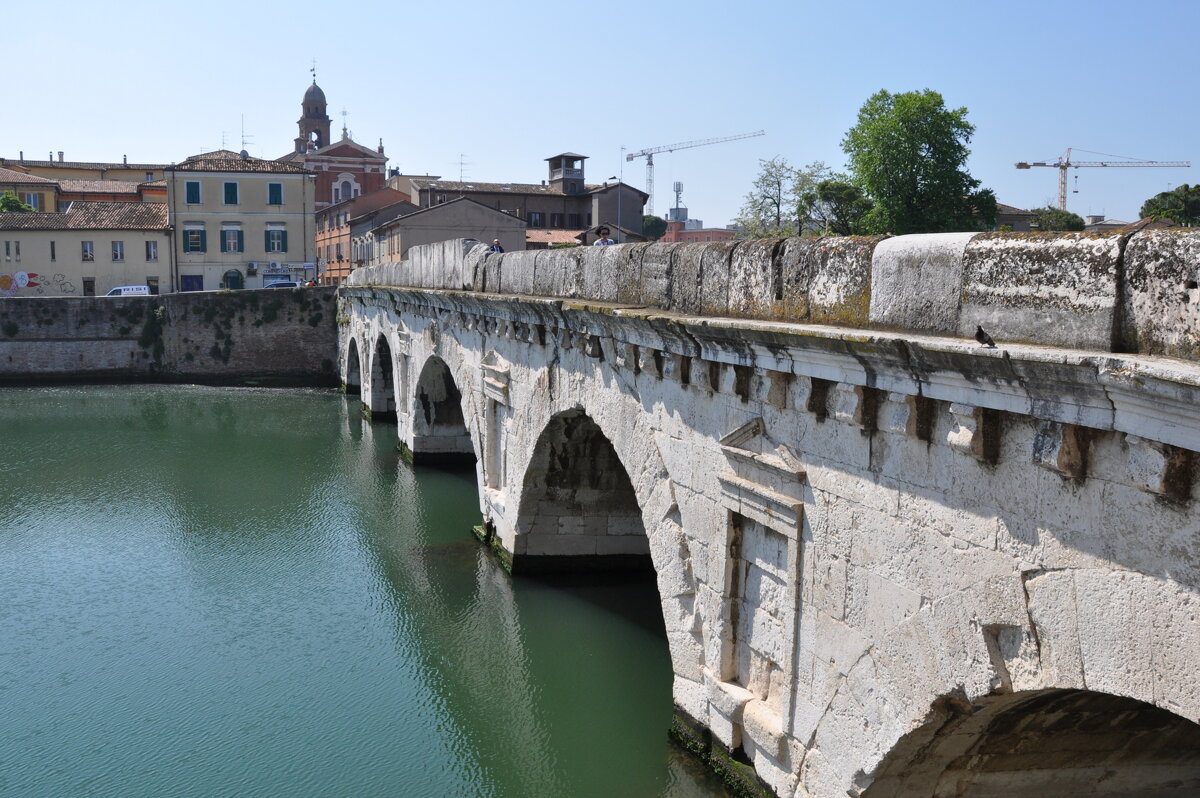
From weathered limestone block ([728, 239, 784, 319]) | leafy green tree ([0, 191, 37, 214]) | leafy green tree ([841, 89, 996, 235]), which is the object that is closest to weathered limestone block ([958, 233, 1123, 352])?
weathered limestone block ([728, 239, 784, 319])

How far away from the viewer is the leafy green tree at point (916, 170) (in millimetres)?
38438

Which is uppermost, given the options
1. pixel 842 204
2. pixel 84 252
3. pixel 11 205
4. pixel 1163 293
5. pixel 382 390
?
pixel 11 205

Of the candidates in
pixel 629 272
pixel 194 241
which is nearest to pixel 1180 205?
pixel 629 272

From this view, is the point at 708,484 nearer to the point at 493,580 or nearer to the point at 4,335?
the point at 493,580

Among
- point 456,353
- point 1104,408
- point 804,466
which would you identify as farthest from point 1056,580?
point 456,353

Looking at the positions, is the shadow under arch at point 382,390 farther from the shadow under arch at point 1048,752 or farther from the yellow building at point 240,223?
the shadow under arch at point 1048,752

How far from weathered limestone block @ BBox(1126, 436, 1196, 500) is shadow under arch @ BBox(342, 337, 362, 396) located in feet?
88.8

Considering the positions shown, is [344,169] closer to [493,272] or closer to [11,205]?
[11,205]

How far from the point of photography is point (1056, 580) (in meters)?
4.61

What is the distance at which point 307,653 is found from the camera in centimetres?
1113

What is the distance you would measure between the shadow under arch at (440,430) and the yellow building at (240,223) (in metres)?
24.5

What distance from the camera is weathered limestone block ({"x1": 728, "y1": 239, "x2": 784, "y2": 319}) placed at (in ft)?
21.7

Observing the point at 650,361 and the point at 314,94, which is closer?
the point at 650,361

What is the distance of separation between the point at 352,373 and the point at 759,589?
2502 centimetres
